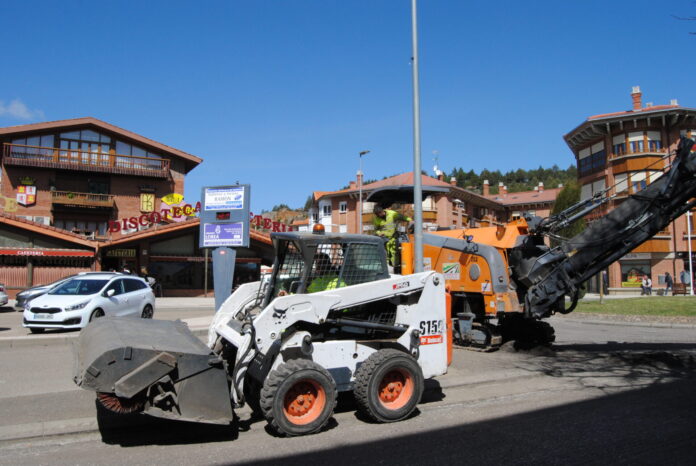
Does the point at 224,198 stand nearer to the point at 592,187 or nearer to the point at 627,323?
the point at 627,323

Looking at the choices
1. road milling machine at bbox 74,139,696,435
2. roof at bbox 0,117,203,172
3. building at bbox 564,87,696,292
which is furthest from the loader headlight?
building at bbox 564,87,696,292

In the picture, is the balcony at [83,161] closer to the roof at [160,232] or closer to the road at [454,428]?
the roof at [160,232]

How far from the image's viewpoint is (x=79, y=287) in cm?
1359

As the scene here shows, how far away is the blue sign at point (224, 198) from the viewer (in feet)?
44.1

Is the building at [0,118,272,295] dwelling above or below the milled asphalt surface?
above

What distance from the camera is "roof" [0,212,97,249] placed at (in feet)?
89.5

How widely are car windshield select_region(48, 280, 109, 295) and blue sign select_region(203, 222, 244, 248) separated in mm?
3209

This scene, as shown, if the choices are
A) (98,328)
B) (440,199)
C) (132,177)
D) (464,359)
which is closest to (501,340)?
(464,359)

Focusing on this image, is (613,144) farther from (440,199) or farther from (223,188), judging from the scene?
(223,188)

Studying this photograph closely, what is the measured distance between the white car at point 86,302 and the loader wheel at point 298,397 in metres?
9.52

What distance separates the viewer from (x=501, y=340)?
10203 millimetres

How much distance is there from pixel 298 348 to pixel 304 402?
55cm

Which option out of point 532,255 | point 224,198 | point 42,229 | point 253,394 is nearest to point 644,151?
point 532,255

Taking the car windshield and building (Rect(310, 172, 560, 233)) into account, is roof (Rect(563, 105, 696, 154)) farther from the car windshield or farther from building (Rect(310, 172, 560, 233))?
the car windshield
